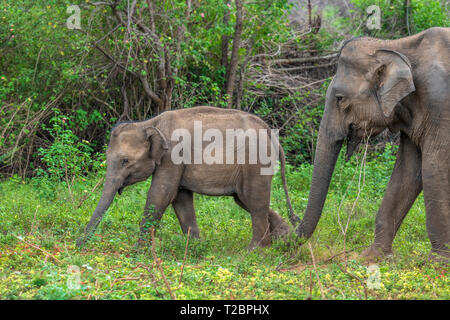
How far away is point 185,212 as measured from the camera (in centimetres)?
711

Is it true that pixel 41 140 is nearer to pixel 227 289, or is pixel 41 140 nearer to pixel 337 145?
pixel 337 145

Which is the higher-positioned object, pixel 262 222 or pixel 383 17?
pixel 383 17

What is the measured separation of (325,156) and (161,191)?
1.75 meters

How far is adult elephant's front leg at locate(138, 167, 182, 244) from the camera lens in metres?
6.68

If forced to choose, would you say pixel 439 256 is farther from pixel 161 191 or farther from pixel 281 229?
pixel 161 191

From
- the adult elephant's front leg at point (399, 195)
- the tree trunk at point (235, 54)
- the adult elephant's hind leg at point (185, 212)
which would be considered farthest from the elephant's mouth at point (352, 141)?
the tree trunk at point (235, 54)

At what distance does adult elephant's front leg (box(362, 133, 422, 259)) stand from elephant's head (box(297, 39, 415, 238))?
0.52 metres

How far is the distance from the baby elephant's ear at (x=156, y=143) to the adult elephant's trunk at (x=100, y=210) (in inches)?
20.7

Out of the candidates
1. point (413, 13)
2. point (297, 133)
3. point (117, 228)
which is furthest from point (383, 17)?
point (117, 228)

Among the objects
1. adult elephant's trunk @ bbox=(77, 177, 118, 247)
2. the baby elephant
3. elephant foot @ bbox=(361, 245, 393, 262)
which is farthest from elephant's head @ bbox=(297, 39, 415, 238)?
adult elephant's trunk @ bbox=(77, 177, 118, 247)

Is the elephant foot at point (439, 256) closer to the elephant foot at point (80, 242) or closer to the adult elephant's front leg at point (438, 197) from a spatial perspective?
the adult elephant's front leg at point (438, 197)

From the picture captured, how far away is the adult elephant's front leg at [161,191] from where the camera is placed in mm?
6676

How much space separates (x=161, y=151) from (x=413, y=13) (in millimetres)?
7499
